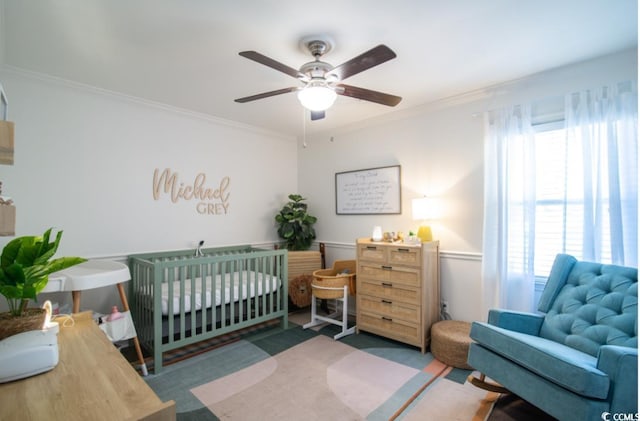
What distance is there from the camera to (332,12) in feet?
5.54

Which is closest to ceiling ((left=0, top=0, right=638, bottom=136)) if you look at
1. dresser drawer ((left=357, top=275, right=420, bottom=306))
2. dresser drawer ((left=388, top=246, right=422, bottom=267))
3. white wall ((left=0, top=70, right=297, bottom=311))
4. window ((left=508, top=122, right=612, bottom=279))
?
white wall ((left=0, top=70, right=297, bottom=311))

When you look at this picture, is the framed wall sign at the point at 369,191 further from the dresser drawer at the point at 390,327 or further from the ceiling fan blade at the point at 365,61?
the ceiling fan blade at the point at 365,61

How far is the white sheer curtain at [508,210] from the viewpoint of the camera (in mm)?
2477

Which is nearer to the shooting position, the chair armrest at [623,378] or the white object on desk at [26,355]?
the white object on desk at [26,355]

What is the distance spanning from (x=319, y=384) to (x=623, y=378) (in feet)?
5.55

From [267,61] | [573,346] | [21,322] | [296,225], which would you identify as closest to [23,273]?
[21,322]

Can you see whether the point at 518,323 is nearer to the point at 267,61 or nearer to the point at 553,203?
the point at 553,203

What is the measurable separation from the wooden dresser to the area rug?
0.19 m

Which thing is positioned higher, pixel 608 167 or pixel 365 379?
pixel 608 167

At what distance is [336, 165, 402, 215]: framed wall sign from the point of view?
342 cm

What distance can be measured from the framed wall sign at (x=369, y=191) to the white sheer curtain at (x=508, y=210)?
38.1 inches

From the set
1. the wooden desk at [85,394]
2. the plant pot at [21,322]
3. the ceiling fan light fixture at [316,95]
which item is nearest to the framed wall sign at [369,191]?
the ceiling fan light fixture at [316,95]

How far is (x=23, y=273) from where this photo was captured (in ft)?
3.47

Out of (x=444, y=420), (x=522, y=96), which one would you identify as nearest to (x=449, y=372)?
(x=444, y=420)
